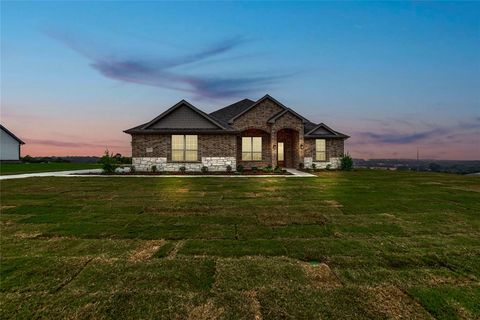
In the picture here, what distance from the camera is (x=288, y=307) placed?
287cm

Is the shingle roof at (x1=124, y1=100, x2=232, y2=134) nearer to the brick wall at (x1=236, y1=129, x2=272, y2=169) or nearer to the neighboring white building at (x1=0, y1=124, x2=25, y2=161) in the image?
the brick wall at (x1=236, y1=129, x2=272, y2=169)

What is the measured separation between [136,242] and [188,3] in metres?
17.6

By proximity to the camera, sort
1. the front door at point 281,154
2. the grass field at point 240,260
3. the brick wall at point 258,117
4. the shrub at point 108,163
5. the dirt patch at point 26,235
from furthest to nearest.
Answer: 1. the front door at point 281,154
2. the brick wall at point 258,117
3. the shrub at point 108,163
4. the dirt patch at point 26,235
5. the grass field at point 240,260

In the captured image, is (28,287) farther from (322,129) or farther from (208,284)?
(322,129)

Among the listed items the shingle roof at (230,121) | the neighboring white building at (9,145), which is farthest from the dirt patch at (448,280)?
the neighboring white building at (9,145)

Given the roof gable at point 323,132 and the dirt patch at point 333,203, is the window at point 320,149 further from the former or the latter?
the dirt patch at point 333,203

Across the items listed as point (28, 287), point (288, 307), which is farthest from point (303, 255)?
point (28, 287)

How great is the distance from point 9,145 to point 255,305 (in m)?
54.0

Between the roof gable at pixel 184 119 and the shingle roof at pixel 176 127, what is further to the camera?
the roof gable at pixel 184 119

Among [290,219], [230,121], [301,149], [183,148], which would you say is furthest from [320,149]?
[290,219]

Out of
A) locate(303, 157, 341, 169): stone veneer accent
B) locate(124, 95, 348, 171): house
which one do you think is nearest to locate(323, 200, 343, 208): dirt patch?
locate(124, 95, 348, 171): house

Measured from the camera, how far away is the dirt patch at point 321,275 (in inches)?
136

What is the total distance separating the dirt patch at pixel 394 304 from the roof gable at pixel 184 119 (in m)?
19.0

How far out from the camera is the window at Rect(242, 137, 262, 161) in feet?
83.8
